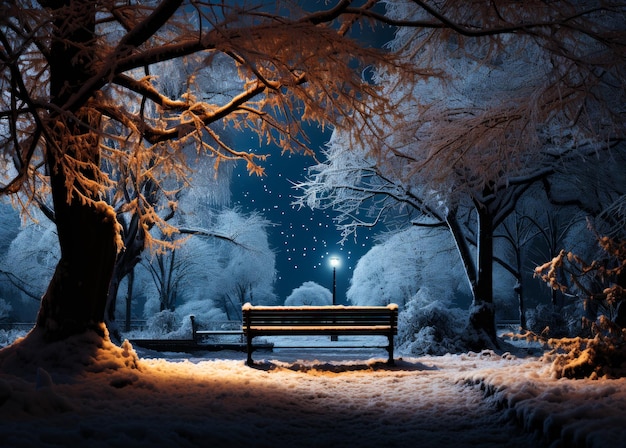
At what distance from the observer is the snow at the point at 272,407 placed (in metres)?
3.13

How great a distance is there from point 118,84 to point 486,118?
5.27m

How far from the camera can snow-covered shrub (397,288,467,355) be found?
1302cm

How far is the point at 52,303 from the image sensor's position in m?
5.70

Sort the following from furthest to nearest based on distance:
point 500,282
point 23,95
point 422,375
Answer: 1. point 500,282
2. point 422,375
3. point 23,95

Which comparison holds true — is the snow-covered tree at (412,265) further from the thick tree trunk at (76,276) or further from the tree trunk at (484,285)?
the thick tree trunk at (76,276)

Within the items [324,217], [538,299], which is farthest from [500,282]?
[324,217]

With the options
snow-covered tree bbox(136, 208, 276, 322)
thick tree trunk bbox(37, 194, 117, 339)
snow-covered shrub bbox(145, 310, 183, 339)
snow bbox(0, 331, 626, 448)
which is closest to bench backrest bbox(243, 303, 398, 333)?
snow bbox(0, 331, 626, 448)

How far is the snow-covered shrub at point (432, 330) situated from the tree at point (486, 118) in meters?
0.66

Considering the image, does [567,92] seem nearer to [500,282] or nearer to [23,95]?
[23,95]

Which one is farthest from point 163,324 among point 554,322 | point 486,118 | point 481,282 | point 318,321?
point 486,118

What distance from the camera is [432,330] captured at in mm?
13453

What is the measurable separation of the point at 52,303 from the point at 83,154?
1840 millimetres

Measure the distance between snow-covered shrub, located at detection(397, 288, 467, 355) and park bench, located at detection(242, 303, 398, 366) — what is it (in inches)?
197

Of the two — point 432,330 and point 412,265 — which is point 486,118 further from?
point 412,265
